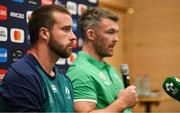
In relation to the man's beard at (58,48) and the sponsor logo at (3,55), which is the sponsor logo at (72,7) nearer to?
the sponsor logo at (3,55)

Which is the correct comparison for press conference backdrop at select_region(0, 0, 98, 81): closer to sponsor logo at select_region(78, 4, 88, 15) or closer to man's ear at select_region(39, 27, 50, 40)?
man's ear at select_region(39, 27, 50, 40)

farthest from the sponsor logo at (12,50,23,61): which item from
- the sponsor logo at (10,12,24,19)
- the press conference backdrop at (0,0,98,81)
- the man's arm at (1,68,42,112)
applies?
the man's arm at (1,68,42,112)

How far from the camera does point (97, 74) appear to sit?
8.28ft

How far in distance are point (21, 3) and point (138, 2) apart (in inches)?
126

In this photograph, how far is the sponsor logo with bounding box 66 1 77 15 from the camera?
9.95 ft

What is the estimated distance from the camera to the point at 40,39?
208cm

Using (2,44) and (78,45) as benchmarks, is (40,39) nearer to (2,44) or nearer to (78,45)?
(2,44)

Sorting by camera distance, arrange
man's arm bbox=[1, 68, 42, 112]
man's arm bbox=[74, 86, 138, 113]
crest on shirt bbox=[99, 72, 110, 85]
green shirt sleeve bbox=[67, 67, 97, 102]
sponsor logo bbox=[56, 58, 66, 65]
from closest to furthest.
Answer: man's arm bbox=[1, 68, 42, 112] < man's arm bbox=[74, 86, 138, 113] < green shirt sleeve bbox=[67, 67, 97, 102] < crest on shirt bbox=[99, 72, 110, 85] < sponsor logo bbox=[56, 58, 66, 65]

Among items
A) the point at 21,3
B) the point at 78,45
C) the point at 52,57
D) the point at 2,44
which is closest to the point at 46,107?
the point at 52,57

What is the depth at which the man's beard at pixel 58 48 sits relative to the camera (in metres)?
2.10

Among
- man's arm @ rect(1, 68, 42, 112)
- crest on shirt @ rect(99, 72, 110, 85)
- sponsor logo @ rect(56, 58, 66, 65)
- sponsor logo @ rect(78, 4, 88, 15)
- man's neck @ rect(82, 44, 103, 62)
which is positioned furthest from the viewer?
sponsor logo @ rect(78, 4, 88, 15)

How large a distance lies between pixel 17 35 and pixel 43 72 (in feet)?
1.86

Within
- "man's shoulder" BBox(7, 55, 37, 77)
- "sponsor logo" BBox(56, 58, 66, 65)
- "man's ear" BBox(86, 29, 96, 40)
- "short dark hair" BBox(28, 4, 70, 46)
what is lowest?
"sponsor logo" BBox(56, 58, 66, 65)

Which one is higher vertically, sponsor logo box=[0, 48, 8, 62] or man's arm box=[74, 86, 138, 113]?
sponsor logo box=[0, 48, 8, 62]
